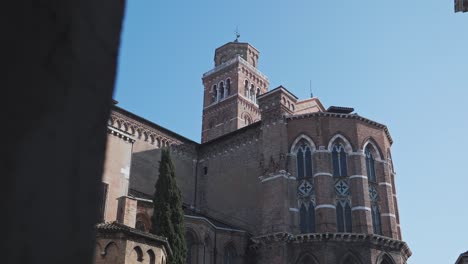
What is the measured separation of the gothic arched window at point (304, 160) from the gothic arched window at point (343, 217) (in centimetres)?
A: 237

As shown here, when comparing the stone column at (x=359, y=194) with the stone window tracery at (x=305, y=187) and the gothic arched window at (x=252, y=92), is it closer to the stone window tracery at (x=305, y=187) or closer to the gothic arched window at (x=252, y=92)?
the stone window tracery at (x=305, y=187)

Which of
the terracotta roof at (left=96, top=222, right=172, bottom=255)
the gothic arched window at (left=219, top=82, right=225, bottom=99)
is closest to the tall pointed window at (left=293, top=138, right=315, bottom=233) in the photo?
the terracotta roof at (left=96, top=222, right=172, bottom=255)

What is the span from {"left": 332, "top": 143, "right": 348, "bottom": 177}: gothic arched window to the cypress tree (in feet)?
33.4

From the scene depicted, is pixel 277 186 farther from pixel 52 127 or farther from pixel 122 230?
pixel 52 127

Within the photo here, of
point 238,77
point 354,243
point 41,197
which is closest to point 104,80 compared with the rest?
point 41,197

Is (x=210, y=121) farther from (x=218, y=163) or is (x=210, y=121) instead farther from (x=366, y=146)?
(x=366, y=146)

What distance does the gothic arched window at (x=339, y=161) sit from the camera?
29859mm

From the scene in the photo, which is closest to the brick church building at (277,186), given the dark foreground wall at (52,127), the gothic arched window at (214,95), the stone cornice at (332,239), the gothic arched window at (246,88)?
the stone cornice at (332,239)

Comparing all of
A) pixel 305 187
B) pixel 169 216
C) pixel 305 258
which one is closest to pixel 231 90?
pixel 305 187

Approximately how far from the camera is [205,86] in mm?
59125

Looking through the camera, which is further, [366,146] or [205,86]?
[205,86]

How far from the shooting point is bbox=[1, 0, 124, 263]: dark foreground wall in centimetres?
128

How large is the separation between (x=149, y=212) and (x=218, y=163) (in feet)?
32.7

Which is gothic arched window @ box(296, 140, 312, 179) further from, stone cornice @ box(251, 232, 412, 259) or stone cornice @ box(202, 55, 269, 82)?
stone cornice @ box(202, 55, 269, 82)
